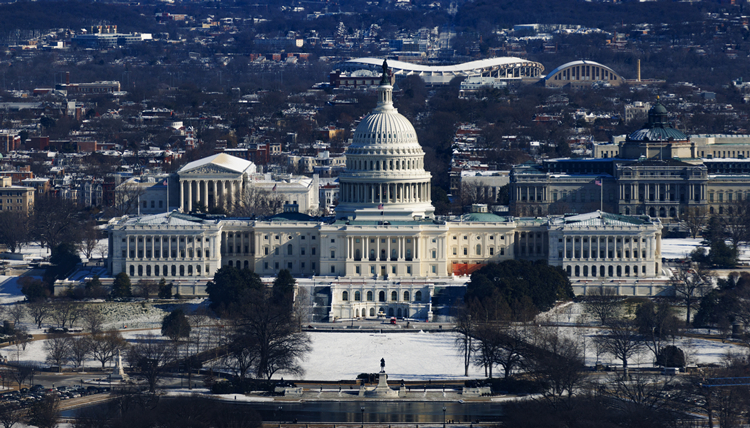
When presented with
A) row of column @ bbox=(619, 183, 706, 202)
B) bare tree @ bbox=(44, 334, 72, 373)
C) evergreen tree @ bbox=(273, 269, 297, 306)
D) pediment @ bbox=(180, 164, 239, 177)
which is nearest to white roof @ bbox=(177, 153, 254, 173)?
pediment @ bbox=(180, 164, 239, 177)

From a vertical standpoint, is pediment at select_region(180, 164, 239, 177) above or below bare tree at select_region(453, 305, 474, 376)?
above

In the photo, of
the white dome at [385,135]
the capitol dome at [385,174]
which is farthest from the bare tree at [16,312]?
the white dome at [385,135]

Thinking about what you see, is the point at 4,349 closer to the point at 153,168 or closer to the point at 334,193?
the point at 334,193

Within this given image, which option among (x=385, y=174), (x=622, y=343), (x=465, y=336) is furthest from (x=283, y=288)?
(x=622, y=343)

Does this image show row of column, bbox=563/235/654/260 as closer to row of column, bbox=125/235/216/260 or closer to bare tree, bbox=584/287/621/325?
bare tree, bbox=584/287/621/325

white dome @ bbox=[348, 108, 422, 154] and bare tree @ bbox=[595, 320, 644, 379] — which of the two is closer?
bare tree @ bbox=[595, 320, 644, 379]

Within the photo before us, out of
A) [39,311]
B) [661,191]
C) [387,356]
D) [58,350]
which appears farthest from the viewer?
[661,191]

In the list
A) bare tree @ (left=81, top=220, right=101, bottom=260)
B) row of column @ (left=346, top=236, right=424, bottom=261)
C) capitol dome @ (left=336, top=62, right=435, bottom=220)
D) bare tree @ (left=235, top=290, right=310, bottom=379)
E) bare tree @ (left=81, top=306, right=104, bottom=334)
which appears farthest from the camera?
bare tree @ (left=81, top=220, right=101, bottom=260)

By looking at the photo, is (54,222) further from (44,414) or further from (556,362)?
(44,414)
